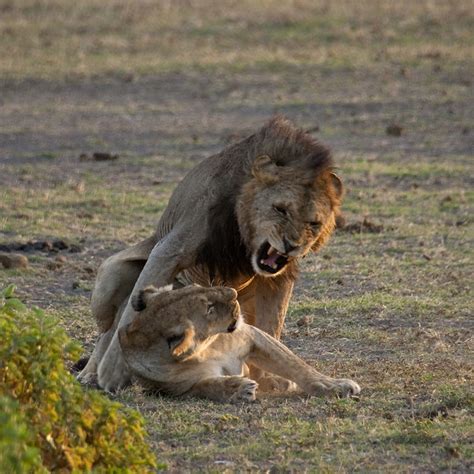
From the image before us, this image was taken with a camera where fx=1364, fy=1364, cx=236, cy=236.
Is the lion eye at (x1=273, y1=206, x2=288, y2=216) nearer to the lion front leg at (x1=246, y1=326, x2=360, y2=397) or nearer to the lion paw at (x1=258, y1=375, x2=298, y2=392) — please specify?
the lion front leg at (x1=246, y1=326, x2=360, y2=397)

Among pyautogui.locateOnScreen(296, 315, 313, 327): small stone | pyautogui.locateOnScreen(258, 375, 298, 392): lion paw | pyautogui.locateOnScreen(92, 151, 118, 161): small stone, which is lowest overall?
pyautogui.locateOnScreen(92, 151, 118, 161): small stone

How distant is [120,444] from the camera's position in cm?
437

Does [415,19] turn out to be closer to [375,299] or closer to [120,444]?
[375,299]

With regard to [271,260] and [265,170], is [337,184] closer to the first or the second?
[265,170]

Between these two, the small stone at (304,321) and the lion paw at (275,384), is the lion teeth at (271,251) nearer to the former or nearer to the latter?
the lion paw at (275,384)

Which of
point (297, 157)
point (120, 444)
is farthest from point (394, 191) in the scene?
point (120, 444)

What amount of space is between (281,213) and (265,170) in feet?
0.74

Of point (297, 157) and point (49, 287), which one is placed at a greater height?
Answer: point (297, 157)

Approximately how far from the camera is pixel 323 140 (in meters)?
14.8

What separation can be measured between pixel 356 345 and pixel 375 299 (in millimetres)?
1081

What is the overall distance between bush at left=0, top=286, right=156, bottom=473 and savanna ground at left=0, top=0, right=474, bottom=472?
700 millimetres

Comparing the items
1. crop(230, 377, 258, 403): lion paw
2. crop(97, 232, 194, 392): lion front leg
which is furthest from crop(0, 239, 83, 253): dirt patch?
crop(230, 377, 258, 403): lion paw

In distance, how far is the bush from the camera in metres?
4.27

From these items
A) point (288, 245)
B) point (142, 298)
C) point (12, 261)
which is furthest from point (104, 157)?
point (142, 298)
